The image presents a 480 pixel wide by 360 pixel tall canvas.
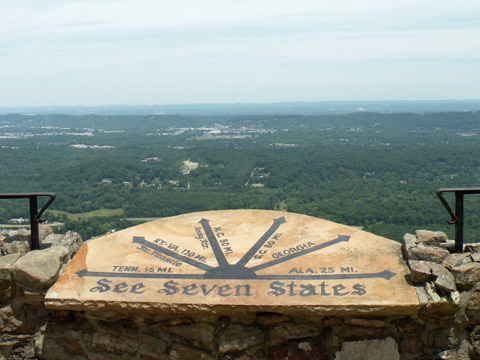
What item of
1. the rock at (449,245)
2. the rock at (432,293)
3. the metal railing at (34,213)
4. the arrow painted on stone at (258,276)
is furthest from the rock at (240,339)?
the metal railing at (34,213)

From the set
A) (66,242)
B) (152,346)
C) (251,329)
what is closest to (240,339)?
(251,329)

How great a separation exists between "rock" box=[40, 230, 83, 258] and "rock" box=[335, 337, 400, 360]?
3.01 m

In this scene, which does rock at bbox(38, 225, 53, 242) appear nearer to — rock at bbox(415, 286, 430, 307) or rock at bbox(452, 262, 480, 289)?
rock at bbox(415, 286, 430, 307)

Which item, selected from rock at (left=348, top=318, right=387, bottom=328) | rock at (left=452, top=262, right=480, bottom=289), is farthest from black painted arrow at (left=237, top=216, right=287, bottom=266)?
rock at (left=452, top=262, right=480, bottom=289)

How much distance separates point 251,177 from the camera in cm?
7219

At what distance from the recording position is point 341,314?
4.58m

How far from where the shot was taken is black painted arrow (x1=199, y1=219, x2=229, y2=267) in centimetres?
542

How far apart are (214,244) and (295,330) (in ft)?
4.98

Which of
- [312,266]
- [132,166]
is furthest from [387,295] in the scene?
[132,166]

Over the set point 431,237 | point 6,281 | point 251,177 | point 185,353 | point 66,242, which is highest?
point 431,237

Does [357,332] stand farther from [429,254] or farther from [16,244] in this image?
[16,244]

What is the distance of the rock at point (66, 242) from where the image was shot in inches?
222

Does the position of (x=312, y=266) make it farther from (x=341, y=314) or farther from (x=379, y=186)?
(x=379, y=186)

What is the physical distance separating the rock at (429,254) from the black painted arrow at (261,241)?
1595mm
